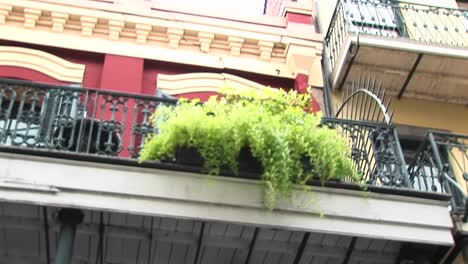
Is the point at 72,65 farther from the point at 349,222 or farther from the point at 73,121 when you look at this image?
the point at 349,222

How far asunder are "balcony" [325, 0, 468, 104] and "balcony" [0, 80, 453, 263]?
300 cm

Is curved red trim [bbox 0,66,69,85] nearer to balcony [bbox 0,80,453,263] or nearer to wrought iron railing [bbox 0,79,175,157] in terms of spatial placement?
wrought iron railing [bbox 0,79,175,157]

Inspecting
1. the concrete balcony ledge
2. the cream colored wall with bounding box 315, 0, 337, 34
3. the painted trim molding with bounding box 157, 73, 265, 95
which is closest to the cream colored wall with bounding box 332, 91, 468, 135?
the painted trim molding with bounding box 157, 73, 265, 95

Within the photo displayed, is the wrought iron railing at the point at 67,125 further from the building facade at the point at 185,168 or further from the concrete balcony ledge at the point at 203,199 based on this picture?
the concrete balcony ledge at the point at 203,199

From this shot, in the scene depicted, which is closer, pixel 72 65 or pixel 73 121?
pixel 73 121

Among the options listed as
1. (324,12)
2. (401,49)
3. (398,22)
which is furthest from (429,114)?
(324,12)

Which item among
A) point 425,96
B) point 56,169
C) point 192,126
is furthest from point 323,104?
point 56,169

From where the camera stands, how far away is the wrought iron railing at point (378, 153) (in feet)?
25.1

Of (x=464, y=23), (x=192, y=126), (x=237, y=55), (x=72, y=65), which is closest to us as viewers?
(x=192, y=126)

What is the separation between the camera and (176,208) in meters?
6.81

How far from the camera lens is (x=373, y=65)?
10.6 meters

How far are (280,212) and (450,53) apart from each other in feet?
15.6

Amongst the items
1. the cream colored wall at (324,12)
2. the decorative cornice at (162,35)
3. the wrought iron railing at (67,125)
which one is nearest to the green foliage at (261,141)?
the wrought iron railing at (67,125)

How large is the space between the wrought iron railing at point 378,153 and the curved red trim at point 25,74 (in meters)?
3.86
